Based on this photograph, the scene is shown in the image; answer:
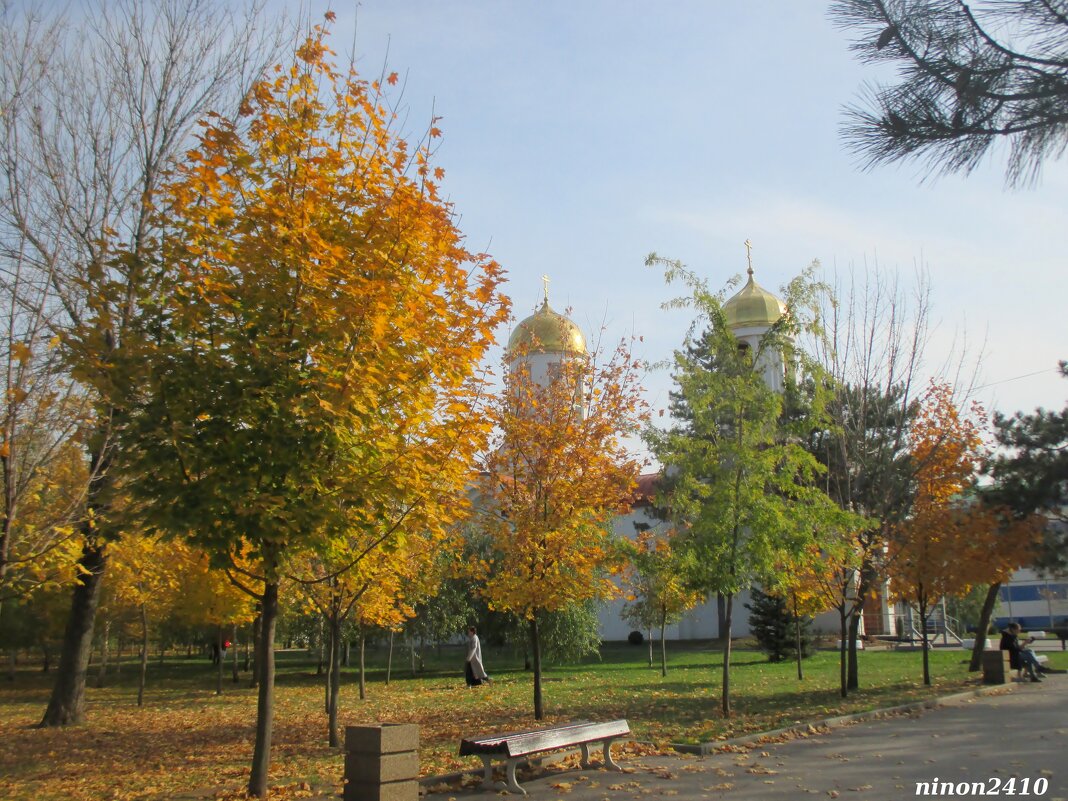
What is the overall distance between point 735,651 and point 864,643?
6.74 m

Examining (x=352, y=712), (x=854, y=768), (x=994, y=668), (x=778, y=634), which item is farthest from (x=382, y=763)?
(x=778, y=634)

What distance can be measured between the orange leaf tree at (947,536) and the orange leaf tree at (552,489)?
26.1 feet

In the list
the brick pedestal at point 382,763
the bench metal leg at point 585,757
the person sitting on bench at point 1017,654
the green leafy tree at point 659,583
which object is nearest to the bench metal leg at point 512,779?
the brick pedestal at point 382,763

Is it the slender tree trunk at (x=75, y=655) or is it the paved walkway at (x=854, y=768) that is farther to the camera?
the slender tree trunk at (x=75, y=655)

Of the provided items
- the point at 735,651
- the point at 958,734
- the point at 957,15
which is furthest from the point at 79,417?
the point at 735,651

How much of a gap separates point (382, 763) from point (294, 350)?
12.7ft

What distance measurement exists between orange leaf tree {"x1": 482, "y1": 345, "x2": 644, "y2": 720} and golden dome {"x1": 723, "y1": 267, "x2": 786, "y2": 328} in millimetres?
27495

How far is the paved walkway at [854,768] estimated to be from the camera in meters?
8.34

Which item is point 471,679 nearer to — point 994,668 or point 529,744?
point 994,668

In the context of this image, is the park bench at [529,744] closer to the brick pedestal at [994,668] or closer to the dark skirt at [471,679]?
the brick pedestal at [994,668]

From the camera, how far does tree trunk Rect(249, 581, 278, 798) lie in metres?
8.27

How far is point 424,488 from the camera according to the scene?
854 centimetres

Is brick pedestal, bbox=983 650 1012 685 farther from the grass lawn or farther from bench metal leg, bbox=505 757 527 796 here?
bench metal leg, bbox=505 757 527 796

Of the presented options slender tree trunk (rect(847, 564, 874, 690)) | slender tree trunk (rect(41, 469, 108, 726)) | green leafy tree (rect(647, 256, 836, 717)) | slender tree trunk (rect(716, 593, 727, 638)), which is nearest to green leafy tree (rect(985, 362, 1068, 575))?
slender tree trunk (rect(847, 564, 874, 690))
